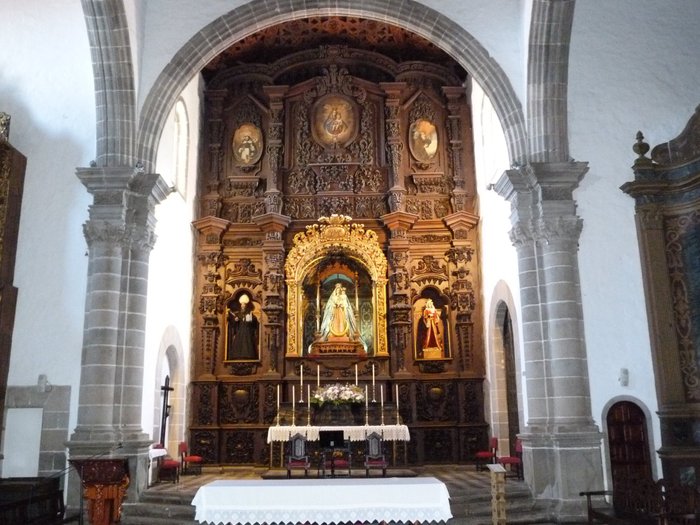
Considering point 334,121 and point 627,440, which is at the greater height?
point 334,121

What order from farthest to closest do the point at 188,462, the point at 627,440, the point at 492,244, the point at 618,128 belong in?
the point at 492,244, the point at 188,462, the point at 618,128, the point at 627,440

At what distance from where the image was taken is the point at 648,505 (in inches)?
320

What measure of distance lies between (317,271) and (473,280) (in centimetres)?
352

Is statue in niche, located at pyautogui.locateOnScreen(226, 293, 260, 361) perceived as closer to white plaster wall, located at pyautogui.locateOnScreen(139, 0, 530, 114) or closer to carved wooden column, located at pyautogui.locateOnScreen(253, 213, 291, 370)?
carved wooden column, located at pyautogui.locateOnScreen(253, 213, 291, 370)

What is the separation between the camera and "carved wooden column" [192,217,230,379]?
1500 cm

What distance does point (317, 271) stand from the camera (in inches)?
626

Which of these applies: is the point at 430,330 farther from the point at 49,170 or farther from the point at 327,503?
the point at 327,503

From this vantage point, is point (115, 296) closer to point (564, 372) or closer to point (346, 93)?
point (564, 372)

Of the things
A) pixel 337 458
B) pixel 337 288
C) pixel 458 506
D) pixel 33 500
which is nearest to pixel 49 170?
pixel 33 500

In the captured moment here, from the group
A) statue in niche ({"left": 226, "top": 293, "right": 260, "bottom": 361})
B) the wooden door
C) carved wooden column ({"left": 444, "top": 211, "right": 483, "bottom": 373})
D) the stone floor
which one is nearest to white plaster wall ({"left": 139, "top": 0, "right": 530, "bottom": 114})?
carved wooden column ({"left": 444, "top": 211, "right": 483, "bottom": 373})

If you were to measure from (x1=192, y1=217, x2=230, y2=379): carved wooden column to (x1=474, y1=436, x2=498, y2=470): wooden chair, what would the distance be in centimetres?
578

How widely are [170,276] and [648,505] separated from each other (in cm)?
905

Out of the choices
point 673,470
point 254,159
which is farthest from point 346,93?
point 673,470

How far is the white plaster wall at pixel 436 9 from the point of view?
11438 mm
